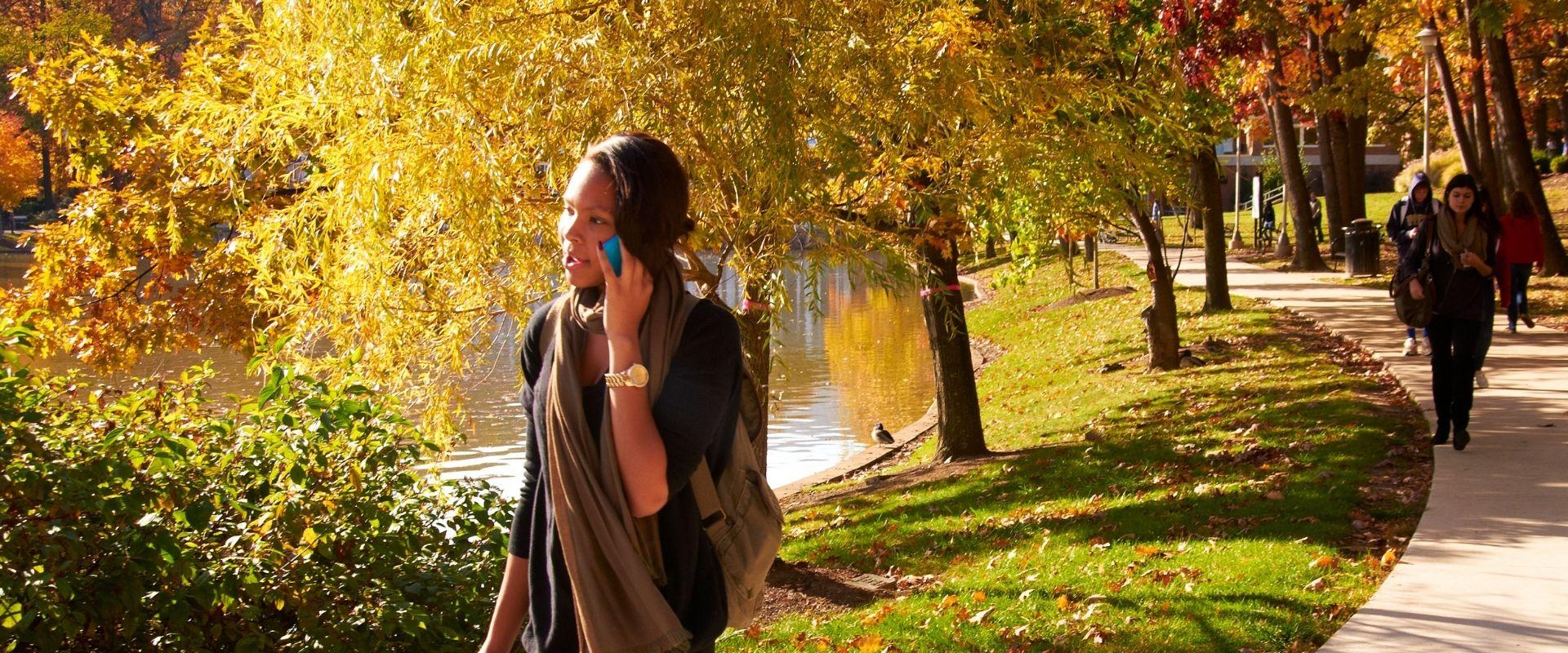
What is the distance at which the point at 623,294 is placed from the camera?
251 centimetres

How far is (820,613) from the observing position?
8.38 m

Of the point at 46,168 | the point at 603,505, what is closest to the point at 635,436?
the point at 603,505

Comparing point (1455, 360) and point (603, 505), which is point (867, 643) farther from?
point (1455, 360)

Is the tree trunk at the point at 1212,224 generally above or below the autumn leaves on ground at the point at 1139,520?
above

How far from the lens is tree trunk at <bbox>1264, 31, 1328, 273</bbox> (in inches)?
992

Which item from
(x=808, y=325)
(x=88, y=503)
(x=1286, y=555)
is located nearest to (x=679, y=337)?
(x=88, y=503)

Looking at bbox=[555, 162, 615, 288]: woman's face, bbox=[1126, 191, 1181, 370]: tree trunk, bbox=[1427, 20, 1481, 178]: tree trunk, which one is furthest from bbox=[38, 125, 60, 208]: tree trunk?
bbox=[555, 162, 615, 288]: woman's face

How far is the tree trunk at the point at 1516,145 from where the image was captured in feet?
62.9

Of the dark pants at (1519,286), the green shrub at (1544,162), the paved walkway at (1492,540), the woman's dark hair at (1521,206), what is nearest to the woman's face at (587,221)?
the paved walkway at (1492,540)

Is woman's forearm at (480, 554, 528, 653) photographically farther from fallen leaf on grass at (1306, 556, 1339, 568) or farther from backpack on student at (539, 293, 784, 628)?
fallen leaf on grass at (1306, 556, 1339, 568)

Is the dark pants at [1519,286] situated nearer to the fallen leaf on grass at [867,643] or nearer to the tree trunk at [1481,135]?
the tree trunk at [1481,135]

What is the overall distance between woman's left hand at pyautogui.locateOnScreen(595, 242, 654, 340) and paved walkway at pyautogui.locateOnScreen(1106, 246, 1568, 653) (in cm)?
399

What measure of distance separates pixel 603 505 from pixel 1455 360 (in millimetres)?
7585

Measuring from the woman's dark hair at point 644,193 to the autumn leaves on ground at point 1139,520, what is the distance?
3898mm
